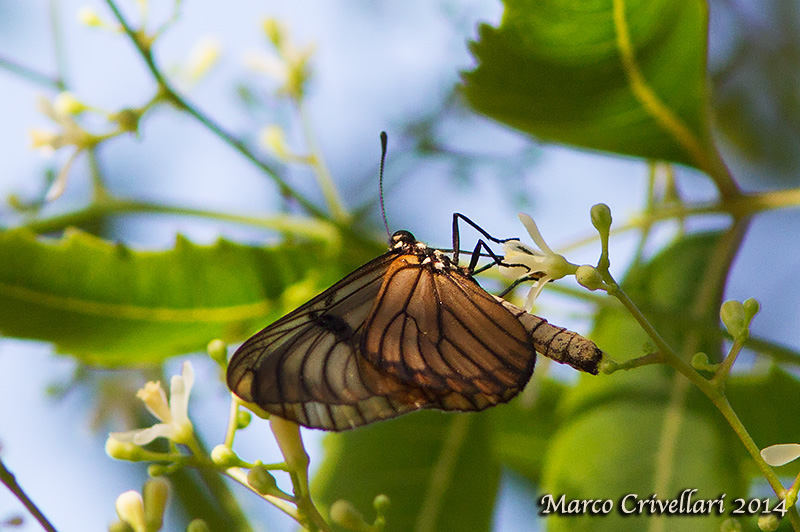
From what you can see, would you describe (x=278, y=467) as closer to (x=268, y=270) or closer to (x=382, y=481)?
(x=268, y=270)

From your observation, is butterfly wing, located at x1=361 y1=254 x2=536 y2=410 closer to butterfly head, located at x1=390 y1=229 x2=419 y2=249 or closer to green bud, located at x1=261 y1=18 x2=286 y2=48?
butterfly head, located at x1=390 y1=229 x2=419 y2=249

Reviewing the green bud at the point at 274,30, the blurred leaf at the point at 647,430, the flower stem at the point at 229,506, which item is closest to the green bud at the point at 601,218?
the blurred leaf at the point at 647,430

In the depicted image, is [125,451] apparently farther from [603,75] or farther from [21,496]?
[603,75]

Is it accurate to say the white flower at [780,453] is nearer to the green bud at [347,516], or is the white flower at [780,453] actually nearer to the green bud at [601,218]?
the green bud at [601,218]

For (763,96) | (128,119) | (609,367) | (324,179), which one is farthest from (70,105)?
(763,96)

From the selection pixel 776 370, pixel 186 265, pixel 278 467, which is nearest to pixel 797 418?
pixel 776 370
